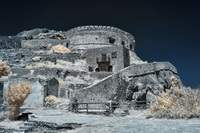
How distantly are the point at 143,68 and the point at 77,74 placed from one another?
9.14 m

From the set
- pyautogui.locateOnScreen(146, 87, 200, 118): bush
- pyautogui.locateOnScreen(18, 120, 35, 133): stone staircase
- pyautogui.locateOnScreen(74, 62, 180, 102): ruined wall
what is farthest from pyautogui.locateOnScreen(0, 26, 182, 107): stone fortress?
pyautogui.locateOnScreen(146, 87, 200, 118): bush

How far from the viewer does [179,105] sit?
11398 mm

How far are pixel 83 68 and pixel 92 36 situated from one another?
41.4ft

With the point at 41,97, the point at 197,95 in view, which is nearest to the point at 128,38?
the point at 41,97

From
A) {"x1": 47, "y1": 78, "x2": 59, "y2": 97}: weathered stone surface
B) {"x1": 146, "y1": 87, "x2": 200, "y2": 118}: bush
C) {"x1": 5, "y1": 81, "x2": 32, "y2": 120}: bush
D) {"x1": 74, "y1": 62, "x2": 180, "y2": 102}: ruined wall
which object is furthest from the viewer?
{"x1": 47, "y1": 78, "x2": 59, "y2": 97}: weathered stone surface

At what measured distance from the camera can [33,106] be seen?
64.1ft

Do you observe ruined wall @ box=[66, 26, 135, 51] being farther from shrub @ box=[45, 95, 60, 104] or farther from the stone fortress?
shrub @ box=[45, 95, 60, 104]

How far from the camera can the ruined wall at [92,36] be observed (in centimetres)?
4141

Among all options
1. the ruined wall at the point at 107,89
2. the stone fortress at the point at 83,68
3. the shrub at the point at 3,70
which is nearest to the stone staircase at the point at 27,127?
the stone fortress at the point at 83,68

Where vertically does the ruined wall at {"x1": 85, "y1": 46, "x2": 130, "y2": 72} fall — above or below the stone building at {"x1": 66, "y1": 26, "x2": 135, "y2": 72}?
below

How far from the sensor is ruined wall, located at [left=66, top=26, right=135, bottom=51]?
41406 mm

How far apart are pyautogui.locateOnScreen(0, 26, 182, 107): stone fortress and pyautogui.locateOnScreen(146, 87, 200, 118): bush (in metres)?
4.88

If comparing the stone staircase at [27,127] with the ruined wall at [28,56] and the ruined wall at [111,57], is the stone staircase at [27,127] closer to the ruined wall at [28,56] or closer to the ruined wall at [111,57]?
the ruined wall at [111,57]

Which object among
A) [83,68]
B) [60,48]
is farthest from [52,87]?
[60,48]
